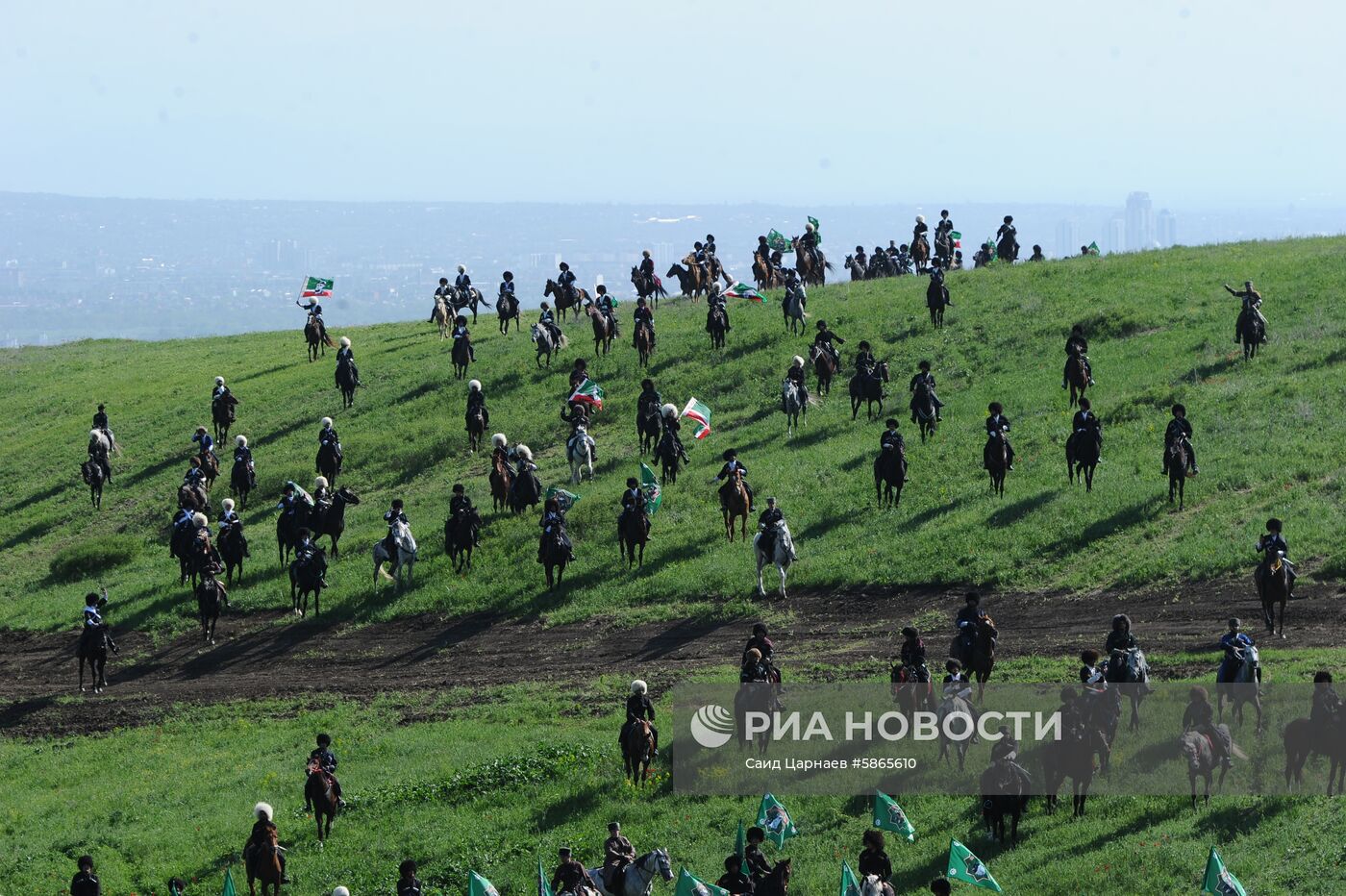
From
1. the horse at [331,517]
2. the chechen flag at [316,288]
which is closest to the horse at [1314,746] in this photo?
the horse at [331,517]

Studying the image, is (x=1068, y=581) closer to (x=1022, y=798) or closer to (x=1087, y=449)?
(x=1087, y=449)

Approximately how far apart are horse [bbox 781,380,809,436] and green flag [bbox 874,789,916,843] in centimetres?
2625

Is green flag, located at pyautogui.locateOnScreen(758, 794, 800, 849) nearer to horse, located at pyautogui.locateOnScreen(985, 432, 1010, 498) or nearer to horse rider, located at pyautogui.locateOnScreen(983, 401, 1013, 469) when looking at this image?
horse rider, located at pyautogui.locateOnScreen(983, 401, 1013, 469)

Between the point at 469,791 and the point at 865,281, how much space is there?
42.4 metres

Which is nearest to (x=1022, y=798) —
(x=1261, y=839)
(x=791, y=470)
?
(x=1261, y=839)

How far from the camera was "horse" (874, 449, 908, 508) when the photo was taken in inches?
1642

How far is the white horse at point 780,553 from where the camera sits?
37.7 meters

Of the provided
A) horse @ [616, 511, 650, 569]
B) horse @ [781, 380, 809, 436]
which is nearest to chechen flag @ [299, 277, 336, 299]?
horse @ [781, 380, 809, 436]

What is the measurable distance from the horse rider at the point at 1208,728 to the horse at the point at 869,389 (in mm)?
25918

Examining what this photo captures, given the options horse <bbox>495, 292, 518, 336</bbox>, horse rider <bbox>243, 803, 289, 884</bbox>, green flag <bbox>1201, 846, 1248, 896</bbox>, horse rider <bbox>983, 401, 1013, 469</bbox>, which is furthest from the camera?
horse <bbox>495, 292, 518, 336</bbox>

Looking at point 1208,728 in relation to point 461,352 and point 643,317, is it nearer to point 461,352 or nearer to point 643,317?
point 643,317

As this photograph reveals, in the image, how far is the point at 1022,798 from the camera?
2438 centimetres

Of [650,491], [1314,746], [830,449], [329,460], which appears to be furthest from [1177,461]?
[329,460]

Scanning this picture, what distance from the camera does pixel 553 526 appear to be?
40219 mm
